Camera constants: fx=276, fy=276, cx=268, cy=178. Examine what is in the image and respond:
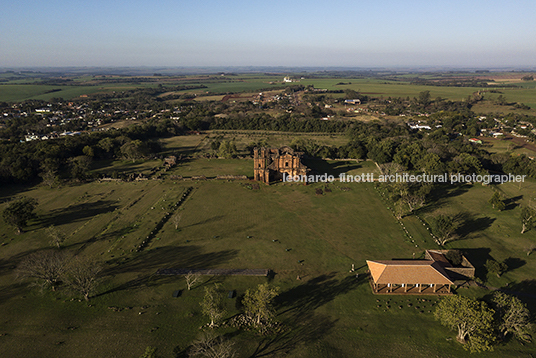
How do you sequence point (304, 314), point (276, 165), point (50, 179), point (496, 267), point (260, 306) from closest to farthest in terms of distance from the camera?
1. point (260, 306)
2. point (304, 314)
3. point (496, 267)
4. point (50, 179)
5. point (276, 165)

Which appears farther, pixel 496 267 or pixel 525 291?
pixel 496 267

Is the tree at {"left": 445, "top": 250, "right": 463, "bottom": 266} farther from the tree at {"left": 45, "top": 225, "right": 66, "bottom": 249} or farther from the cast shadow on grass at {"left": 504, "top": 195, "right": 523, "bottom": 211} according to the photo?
the tree at {"left": 45, "top": 225, "right": 66, "bottom": 249}

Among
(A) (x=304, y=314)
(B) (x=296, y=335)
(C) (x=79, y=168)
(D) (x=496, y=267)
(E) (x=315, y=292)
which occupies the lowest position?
(B) (x=296, y=335)

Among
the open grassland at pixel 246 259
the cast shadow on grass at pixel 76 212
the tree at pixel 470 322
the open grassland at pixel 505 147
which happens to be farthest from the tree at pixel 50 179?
the open grassland at pixel 505 147

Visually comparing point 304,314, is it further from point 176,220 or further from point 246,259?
point 176,220

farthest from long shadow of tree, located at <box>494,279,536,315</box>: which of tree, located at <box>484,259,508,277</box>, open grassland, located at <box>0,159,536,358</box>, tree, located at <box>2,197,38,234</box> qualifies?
tree, located at <box>2,197,38,234</box>

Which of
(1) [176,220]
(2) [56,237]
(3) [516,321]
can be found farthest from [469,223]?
(2) [56,237]

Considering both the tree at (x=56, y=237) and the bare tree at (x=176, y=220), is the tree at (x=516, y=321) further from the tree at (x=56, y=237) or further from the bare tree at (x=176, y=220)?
the tree at (x=56, y=237)
